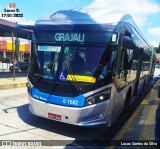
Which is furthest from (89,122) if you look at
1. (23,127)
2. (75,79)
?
(23,127)

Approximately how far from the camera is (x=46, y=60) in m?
6.07

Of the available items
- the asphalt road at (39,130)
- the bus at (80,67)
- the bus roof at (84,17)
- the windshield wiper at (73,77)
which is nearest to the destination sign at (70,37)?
the bus at (80,67)

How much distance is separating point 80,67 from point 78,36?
0.75 meters

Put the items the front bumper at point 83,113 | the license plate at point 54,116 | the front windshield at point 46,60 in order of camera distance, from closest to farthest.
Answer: the front bumper at point 83,113
the license plate at point 54,116
the front windshield at point 46,60

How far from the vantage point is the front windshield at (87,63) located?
554 cm

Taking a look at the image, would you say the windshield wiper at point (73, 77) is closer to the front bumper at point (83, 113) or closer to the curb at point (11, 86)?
the front bumper at point (83, 113)

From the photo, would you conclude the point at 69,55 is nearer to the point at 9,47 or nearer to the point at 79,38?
the point at 79,38

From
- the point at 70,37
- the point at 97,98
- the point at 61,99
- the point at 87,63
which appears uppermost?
the point at 70,37

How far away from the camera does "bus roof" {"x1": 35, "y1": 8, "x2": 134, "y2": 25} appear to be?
575 cm

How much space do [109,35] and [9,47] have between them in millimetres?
46681

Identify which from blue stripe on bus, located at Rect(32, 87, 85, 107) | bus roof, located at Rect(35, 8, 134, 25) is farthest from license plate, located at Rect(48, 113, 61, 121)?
bus roof, located at Rect(35, 8, 134, 25)

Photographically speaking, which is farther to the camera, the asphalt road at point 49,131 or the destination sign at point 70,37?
the destination sign at point 70,37

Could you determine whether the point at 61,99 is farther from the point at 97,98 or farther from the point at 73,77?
the point at 97,98

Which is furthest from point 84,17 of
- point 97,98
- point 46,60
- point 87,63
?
point 97,98
